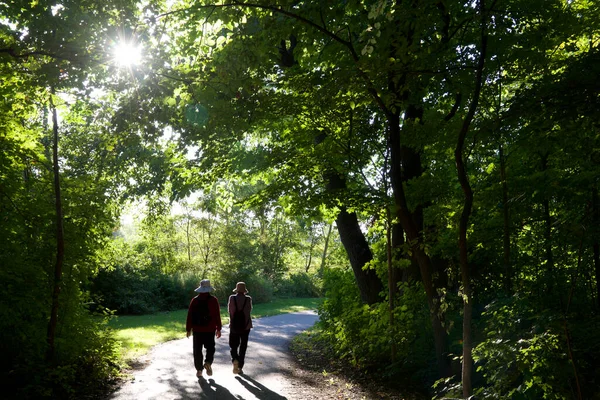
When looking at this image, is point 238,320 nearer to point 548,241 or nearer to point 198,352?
point 198,352

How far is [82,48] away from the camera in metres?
5.90

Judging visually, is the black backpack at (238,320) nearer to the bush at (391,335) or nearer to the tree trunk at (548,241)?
the bush at (391,335)

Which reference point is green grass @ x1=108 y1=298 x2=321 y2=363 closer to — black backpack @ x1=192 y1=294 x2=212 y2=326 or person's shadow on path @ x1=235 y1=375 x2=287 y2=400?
black backpack @ x1=192 y1=294 x2=212 y2=326

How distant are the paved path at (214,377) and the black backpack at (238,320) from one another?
0.87m

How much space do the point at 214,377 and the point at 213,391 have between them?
3.83ft

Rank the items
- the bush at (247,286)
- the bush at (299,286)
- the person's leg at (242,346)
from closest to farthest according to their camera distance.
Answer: the person's leg at (242,346) < the bush at (247,286) < the bush at (299,286)

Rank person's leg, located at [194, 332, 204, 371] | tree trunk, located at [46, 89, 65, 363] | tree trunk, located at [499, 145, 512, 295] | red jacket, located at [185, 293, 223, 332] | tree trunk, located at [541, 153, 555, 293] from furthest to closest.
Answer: red jacket, located at [185, 293, 223, 332] → person's leg, located at [194, 332, 204, 371] → tree trunk, located at [46, 89, 65, 363] → tree trunk, located at [499, 145, 512, 295] → tree trunk, located at [541, 153, 555, 293]

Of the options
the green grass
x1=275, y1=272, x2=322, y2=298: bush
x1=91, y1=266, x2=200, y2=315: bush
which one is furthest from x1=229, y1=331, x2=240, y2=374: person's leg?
x1=275, y1=272, x2=322, y2=298: bush

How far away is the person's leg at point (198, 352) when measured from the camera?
8.96m

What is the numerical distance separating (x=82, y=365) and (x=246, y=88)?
5.51 metres

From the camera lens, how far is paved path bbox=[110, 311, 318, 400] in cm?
764

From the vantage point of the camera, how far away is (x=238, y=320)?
955 centimetres

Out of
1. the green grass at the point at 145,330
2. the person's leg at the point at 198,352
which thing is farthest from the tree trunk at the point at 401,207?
the green grass at the point at 145,330

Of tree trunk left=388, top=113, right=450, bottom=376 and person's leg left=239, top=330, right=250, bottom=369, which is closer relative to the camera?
tree trunk left=388, top=113, right=450, bottom=376
